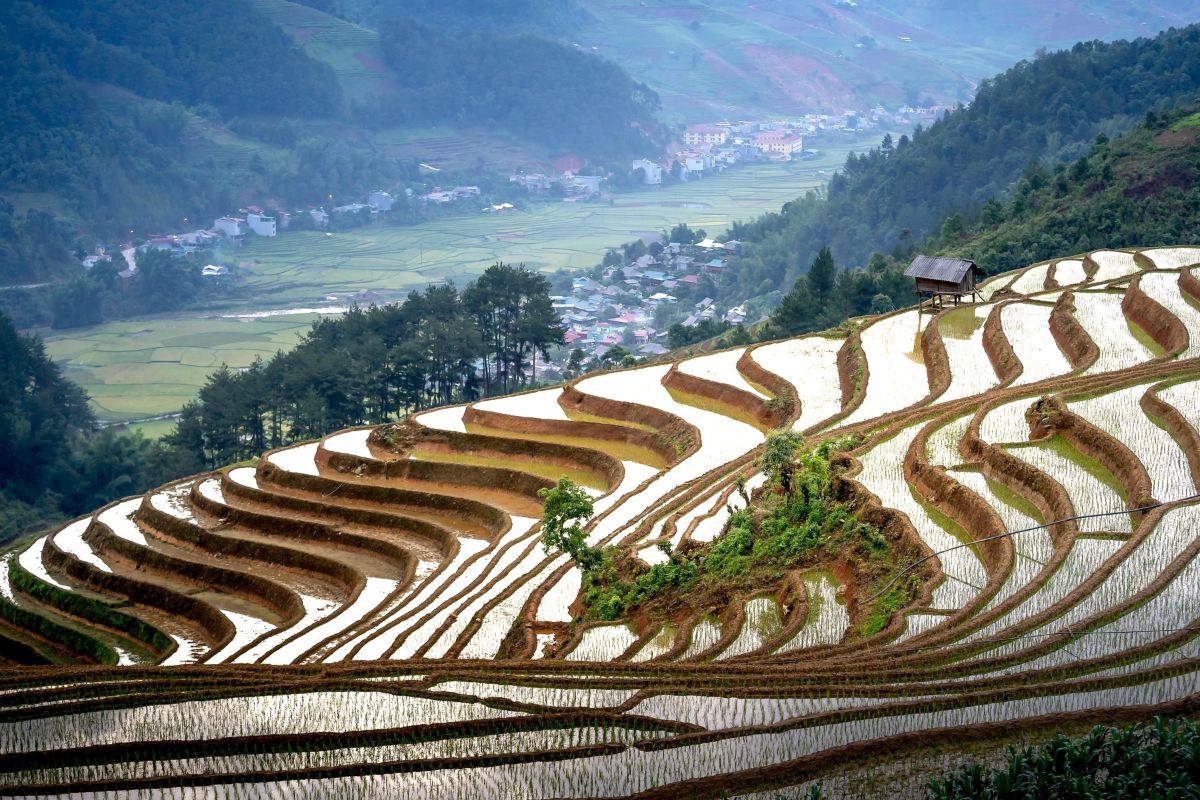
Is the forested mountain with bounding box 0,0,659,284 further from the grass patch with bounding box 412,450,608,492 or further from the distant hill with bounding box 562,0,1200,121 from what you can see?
the grass patch with bounding box 412,450,608,492

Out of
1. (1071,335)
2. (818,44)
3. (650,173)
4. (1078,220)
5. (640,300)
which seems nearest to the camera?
(1071,335)

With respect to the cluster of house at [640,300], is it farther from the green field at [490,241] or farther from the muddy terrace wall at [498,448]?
the muddy terrace wall at [498,448]

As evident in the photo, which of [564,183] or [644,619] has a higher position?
[564,183]

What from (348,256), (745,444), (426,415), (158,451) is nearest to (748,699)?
(745,444)

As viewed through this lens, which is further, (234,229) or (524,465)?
(234,229)

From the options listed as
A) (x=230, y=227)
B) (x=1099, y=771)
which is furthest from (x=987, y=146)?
(x=1099, y=771)

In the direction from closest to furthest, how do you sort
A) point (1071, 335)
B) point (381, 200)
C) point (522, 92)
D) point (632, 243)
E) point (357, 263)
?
1. point (1071, 335)
2. point (632, 243)
3. point (357, 263)
4. point (381, 200)
5. point (522, 92)

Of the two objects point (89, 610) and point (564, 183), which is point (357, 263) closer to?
point (564, 183)
